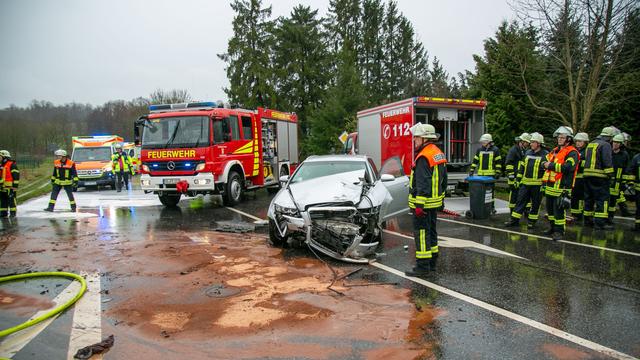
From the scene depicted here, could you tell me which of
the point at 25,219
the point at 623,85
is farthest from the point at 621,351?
the point at 623,85

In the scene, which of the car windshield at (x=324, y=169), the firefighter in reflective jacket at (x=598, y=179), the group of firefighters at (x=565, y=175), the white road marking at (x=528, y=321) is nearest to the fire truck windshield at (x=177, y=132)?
the car windshield at (x=324, y=169)

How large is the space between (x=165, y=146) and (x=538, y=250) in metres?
8.99

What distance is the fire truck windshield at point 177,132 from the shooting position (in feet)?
37.7

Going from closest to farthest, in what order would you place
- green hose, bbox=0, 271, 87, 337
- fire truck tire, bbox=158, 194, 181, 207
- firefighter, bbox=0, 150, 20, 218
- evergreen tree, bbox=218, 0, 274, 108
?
green hose, bbox=0, 271, 87, 337 < firefighter, bbox=0, 150, 20, 218 < fire truck tire, bbox=158, 194, 181, 207 < evergreen tree, bbox=218, 0, 274, 108

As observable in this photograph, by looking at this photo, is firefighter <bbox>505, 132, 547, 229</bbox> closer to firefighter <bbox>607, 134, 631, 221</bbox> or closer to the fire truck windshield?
firefighter <bbox>607, 134, 631, 221</bbox>

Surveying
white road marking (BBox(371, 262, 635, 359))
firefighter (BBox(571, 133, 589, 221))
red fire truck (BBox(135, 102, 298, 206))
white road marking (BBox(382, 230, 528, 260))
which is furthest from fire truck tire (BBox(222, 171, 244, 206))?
firefighter (BBox(571, 133, 589, 221))

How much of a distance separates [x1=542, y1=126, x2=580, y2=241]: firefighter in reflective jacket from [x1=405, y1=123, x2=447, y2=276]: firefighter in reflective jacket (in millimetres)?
3413

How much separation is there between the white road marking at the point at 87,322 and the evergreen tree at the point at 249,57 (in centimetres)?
2902

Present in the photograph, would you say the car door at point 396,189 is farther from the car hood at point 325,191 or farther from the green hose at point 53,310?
the green hose at point 53,310

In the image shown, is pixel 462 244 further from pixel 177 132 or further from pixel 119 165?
pixel 119 165

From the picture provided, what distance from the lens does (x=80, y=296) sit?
15.7 ft

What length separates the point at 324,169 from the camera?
813 centimetres

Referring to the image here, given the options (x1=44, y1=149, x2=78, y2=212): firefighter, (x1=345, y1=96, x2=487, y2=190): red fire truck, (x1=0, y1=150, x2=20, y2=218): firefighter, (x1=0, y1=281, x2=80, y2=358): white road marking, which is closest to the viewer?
(x1=0, y1=281, x2=80, y2=358): white road marking

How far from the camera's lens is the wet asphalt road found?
3.65 metres
